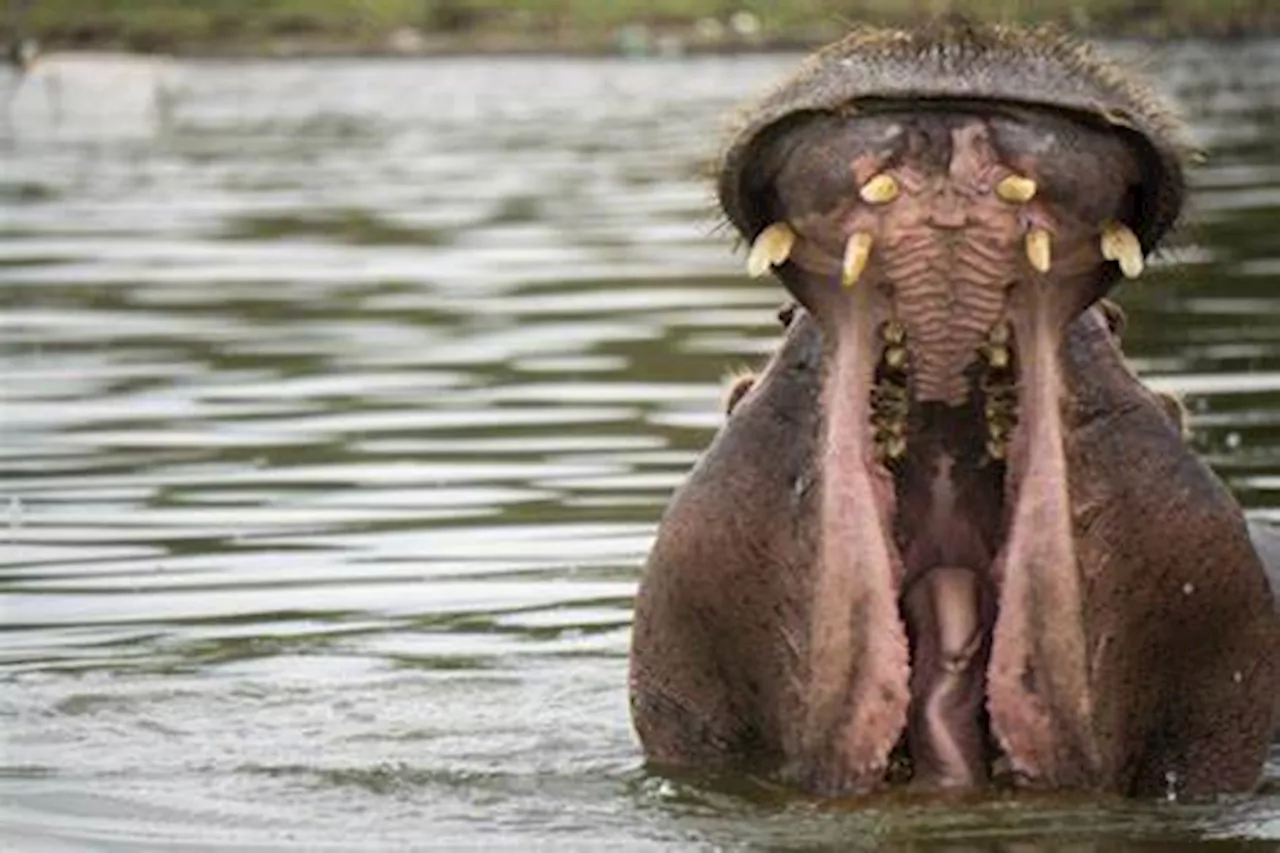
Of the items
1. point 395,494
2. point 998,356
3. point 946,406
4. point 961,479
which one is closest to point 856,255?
point 998,356

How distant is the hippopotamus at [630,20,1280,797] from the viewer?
584 cm

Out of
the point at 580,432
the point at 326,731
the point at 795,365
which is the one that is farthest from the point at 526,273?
the point at 795,365

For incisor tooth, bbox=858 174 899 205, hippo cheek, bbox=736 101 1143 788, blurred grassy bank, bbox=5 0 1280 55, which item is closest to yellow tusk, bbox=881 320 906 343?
hippo cheek, bbox=736 101 1143 788

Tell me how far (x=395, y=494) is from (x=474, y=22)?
5729 cm

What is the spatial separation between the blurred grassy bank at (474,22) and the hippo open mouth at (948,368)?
48.4 meters

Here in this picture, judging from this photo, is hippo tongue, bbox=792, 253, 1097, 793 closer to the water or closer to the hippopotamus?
the hippopotamus

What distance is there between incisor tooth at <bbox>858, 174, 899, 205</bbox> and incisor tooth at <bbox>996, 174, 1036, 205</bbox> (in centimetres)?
16

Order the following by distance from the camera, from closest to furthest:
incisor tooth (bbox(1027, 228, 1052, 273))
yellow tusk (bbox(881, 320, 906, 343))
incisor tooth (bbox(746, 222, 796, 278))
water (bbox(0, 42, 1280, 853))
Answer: incisor tooth (bbox(1027, 228, 1052, 273)) < incisor tooth (bbox(746, 222, 796, 278)) < yellow tusk (bbox(881, 320, 906, 343)) < water (bbox(0, 42, 1280, 853))

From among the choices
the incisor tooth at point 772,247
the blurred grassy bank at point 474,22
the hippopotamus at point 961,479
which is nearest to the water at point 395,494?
the hippopotamus at point 961,479

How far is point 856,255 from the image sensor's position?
5.78 meters

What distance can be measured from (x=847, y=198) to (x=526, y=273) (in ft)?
44.0

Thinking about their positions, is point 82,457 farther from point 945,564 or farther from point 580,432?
point 945,564

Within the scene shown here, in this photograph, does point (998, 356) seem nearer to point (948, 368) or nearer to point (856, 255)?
point (948, 368)

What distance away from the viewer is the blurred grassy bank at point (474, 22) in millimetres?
56906
